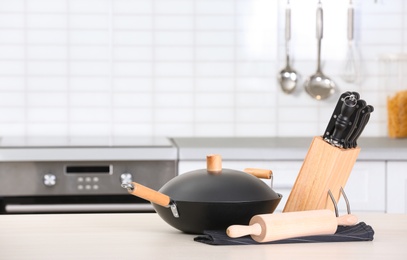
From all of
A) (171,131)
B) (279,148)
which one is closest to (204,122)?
(171,131)

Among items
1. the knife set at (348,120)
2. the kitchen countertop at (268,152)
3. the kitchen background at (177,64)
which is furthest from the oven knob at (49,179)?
the knife set at (348,120)

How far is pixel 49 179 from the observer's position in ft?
9.71

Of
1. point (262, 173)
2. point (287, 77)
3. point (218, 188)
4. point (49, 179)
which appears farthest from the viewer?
point (287, 77)

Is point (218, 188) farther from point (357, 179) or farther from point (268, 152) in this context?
point (357, 179)

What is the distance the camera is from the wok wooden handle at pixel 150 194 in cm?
153

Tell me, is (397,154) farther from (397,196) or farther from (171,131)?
(171,131)

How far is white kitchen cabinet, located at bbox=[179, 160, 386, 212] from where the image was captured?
3008 millimetres

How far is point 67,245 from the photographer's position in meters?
1.52

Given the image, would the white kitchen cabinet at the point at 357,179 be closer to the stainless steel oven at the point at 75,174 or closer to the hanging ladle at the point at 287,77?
the stainless steel oven at the point at 75,174

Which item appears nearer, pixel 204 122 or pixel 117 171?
pixel 117 171

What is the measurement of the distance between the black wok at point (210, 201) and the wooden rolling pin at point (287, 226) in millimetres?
58

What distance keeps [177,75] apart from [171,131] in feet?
0.77

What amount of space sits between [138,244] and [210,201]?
0.15 metres

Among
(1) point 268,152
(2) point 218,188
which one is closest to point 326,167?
(2) point 218,188
